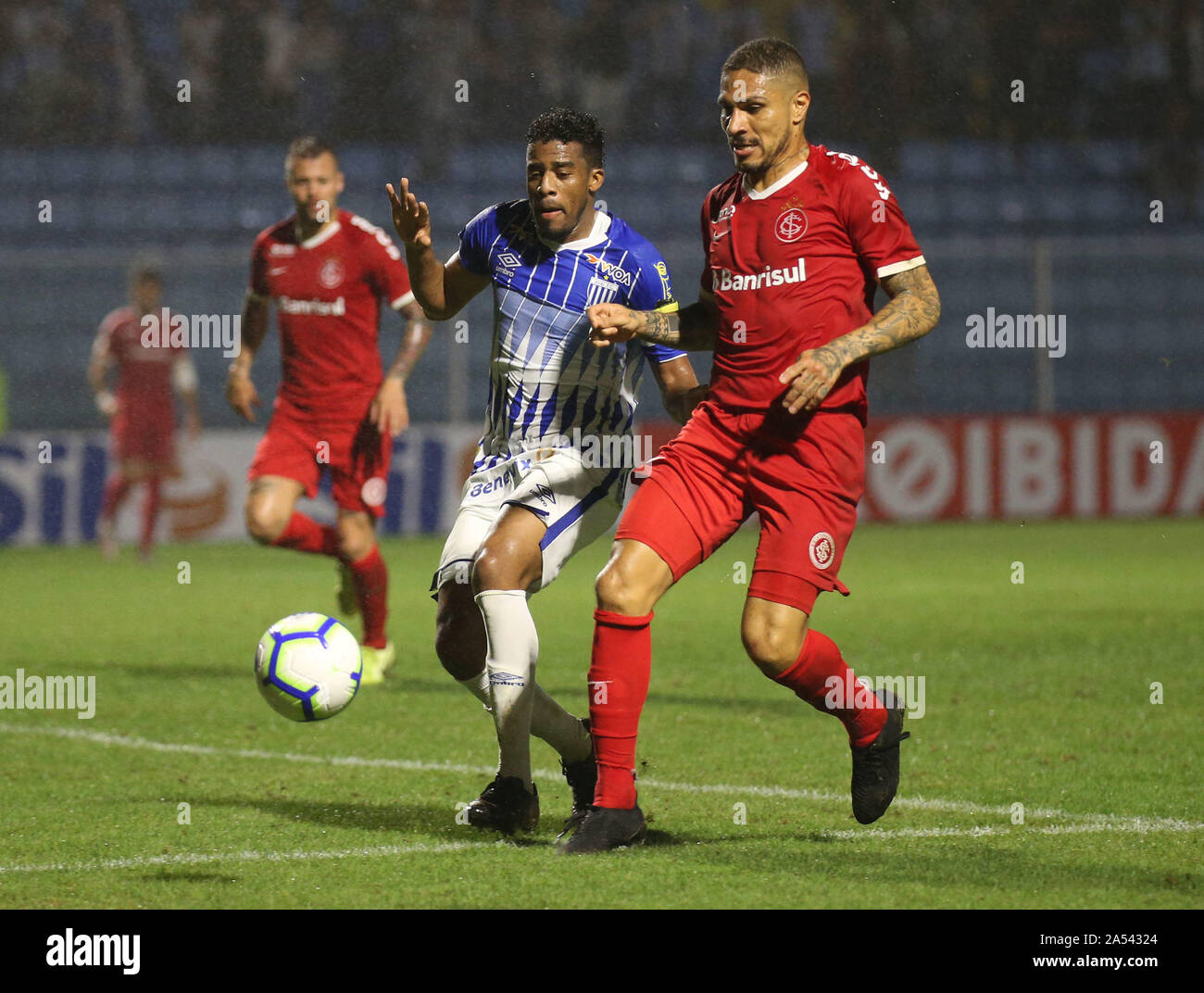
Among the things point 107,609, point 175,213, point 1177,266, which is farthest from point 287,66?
point 107,609

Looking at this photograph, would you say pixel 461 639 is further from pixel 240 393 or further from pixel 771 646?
pixel 240 393

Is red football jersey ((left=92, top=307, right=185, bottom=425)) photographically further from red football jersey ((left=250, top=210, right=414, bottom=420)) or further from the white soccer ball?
the white soccer ball

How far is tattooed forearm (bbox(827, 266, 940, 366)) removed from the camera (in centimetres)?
445

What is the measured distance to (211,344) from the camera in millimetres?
18766

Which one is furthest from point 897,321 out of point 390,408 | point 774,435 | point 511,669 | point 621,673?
point 390,408

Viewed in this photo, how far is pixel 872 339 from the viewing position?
4.47 metres

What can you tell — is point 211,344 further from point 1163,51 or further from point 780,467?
point 780,467

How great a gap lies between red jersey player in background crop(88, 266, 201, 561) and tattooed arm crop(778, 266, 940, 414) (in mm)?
10764

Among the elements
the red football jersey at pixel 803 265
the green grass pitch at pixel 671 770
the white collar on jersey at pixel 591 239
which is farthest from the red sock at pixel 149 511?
the red football jersey at pixel 803 265

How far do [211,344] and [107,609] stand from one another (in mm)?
8010

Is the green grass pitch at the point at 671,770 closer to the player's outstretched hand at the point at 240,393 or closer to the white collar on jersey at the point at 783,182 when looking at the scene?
the player's outstretched hand at the point at 240,393

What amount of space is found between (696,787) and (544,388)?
4.39ft

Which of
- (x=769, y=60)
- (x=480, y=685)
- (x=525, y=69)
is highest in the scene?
(x=525, y=69)

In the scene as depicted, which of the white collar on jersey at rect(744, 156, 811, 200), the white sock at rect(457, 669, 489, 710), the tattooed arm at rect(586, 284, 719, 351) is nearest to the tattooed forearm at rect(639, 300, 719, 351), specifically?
the tattooed arm at rect(586, 284, 719, 351)
